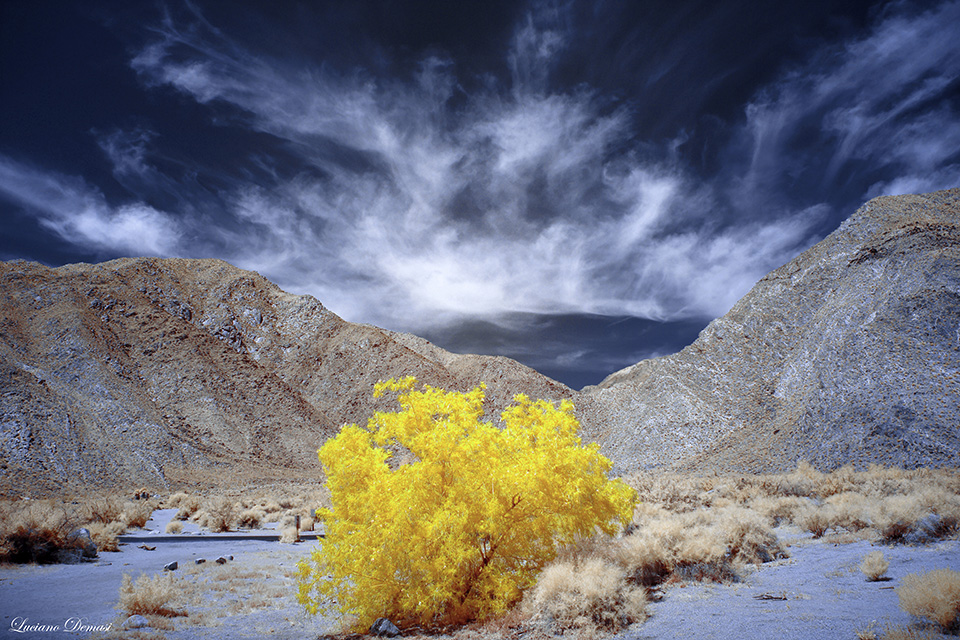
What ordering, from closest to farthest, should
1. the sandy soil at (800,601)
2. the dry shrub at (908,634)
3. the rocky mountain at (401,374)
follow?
the dry shrub at (908,634) < the sandy soil at (800,601) < the rocky mountain at (401,374)

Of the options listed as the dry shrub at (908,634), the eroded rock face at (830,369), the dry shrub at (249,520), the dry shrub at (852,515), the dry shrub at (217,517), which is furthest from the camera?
the eroded rock face at (830,369)

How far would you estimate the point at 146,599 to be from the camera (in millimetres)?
7824

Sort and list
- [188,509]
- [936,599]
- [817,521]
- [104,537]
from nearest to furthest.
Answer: [936,599] < [817,521] < [104,537] < [188,509]

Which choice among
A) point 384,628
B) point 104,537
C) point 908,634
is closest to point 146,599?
point 384,628

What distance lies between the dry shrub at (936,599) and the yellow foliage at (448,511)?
388 cm

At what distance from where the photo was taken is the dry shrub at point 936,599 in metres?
4.80

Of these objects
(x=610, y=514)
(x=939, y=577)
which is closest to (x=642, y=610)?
(x=610, y=514)

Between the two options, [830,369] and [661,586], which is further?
[830,369]

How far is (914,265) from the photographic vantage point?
103 ft

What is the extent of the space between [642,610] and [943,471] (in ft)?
60.7

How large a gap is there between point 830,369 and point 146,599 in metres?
37.1

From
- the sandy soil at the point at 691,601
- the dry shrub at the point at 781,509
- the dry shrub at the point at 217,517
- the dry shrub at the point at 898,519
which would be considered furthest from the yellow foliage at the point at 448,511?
the dry shrub at the point at 217,517

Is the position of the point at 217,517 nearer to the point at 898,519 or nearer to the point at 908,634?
the point at 908,634

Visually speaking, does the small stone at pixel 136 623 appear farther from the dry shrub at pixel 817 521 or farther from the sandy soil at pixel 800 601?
the dry shrub at pixel 817 521
